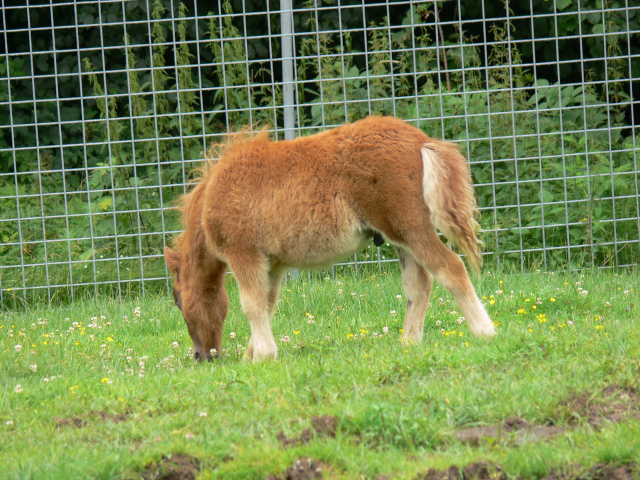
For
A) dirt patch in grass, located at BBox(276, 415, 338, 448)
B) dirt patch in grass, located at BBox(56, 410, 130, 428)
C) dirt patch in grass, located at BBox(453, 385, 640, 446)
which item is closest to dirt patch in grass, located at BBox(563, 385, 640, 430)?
dirt patch in grass, located at BBox(453, 385, 640, 446)

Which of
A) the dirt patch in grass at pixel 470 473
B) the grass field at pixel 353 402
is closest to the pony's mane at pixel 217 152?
the grass field at pixel 353 402

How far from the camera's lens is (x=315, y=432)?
334 cm

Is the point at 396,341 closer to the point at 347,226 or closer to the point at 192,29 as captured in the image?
the point at 347,226

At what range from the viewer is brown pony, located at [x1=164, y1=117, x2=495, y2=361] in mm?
4906

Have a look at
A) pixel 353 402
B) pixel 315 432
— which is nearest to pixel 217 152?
pixel 353 402

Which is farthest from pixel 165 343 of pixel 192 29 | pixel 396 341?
pixel 192 29

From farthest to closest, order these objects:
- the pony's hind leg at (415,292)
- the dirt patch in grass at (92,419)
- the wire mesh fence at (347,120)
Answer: the wire mesh fence at (347,120) < the pony's hind leg at (415,292) < the dirt patch in grass at (92,419)

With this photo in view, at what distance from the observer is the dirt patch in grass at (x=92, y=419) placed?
3.94 meters

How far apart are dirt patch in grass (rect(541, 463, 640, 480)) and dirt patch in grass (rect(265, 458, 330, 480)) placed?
88 cm

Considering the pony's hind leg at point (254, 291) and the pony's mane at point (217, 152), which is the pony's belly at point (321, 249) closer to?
the pony's hind leg at point (254, 291)

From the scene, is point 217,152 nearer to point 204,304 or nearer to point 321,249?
point 204,304

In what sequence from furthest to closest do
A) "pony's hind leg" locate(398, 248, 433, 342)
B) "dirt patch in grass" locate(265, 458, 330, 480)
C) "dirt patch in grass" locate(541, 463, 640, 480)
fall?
"pony's hind leg" locate(398, 248, 433, 342) → "dirt patch in grass" locate(265, 458, 330, 480) → "dirt patch in grass" locate(541, 463, 640, 480)

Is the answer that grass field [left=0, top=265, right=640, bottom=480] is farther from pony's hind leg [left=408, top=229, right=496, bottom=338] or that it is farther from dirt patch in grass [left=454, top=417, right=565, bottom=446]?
pony's hind leg [left=408, top=229, right=496, bottom=338]

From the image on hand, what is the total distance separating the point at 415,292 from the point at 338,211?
91 centimetres
